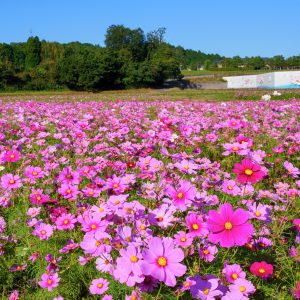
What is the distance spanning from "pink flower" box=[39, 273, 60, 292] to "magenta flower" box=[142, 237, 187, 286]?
704 millimetres

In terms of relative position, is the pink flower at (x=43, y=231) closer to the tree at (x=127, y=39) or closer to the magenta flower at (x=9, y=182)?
the magenta flower at (x=9, y=182)

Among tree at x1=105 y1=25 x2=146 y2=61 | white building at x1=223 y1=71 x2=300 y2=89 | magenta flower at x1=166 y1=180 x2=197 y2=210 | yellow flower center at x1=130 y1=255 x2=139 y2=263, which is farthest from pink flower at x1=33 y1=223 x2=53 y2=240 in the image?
tree at x1=105 y1=25 x2=146 y2=61

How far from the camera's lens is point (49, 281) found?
1671 millimetres

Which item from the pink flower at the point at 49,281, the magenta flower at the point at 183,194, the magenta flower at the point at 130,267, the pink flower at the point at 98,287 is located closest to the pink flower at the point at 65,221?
the pink flower at the point at 49,281

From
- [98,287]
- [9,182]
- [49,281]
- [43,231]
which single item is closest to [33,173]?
[9,182]

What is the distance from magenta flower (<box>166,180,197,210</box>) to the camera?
1537 mm

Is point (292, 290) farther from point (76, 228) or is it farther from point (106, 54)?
point (106, 54)

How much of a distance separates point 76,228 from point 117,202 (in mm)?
801

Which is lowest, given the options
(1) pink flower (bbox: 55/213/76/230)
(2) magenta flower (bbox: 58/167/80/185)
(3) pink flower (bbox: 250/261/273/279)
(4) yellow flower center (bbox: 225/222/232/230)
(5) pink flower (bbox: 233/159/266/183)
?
(3) pink flower (bbox: 250/261/273/279)

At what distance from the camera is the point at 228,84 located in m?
63.3

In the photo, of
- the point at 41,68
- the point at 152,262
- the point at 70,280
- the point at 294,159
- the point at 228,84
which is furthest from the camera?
the point at 228,84

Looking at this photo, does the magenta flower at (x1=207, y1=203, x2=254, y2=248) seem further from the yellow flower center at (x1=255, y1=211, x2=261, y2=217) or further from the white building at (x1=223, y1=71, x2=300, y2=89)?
the white building at (x1=223, y1=71, x2=300, y2=89)

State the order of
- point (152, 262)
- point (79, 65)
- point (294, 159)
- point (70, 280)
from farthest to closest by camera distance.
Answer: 1. point (79, 65)
2. point (294, 159)
3. point (70, 280)
4. point (152, 262)

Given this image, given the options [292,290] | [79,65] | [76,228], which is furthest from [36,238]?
[79,65]
